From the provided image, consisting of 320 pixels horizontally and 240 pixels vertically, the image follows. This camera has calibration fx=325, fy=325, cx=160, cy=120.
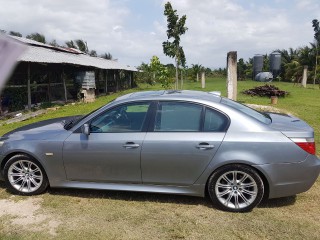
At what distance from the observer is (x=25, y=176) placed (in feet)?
15.5

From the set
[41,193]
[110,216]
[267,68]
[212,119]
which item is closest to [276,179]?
[212,119]

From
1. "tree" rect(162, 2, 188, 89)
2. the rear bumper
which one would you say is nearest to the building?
"tree" rect(162, 2, 188, 89)

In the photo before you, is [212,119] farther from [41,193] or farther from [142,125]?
[41,193]

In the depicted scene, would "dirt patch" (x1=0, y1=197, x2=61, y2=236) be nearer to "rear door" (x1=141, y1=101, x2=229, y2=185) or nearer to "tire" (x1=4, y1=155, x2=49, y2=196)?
"tire" (x1=4, y1=155, x2=49, y2=196)

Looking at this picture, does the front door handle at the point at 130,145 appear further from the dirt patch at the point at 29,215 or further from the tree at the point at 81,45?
the tree at the point at 81,45

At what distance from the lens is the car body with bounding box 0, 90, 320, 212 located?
4.02 meters

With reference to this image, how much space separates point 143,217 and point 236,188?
1234 millimetres

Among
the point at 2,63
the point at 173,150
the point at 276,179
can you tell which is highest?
the point at 2,63

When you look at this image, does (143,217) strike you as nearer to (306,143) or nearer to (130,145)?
(130,145)

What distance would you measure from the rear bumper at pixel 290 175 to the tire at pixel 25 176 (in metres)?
3.00

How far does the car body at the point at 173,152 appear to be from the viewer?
402cm

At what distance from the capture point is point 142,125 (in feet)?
14.3

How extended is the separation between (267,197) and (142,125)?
6.12 feet

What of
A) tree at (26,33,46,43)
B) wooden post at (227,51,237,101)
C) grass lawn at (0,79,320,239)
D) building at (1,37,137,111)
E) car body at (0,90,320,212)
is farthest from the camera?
tree at (26,33,46,43)
